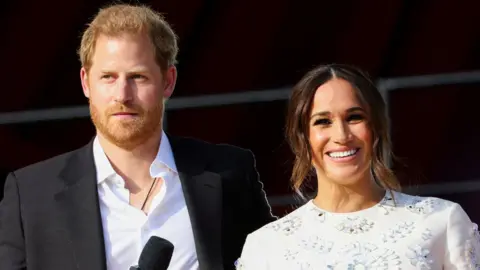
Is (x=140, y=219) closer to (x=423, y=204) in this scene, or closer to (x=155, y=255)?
(x=155, y=255)

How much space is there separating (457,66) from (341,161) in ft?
9.94

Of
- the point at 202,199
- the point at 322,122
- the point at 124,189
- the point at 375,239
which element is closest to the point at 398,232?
the point at 375,239

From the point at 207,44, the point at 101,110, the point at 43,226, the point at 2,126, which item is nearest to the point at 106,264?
the point at 43,226

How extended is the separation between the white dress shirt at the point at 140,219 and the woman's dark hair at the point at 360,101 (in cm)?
31

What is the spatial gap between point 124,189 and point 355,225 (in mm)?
559

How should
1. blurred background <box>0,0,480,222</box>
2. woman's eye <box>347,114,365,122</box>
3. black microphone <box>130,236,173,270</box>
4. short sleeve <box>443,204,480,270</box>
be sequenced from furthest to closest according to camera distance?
blurred background <box>0,0,480,222</box> < woman's eye <box>347,114,365,122</box> < short sleeve <box>443,204,480,270</box> < black microphone <box>130,236,173,270</box>

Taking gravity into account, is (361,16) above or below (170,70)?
above

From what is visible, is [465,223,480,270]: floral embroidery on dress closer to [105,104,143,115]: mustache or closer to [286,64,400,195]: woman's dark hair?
[286,64,400,195]: woman's dark hair

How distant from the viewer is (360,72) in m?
2.63

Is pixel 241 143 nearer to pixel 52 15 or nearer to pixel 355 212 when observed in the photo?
pixel 52 15

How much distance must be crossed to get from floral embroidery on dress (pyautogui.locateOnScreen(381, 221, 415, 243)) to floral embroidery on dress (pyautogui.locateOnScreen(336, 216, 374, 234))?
0.13ft

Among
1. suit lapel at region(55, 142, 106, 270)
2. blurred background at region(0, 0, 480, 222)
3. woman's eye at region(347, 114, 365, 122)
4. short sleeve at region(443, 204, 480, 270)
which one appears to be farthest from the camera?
blurred background at region(0, 0, 480, 222)

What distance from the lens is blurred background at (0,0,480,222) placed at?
4.70 metres

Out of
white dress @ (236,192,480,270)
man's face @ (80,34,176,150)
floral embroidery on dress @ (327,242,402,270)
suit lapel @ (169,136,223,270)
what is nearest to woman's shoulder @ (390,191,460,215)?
white dress @ (236,192,480,270)
